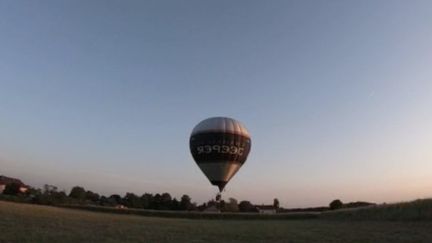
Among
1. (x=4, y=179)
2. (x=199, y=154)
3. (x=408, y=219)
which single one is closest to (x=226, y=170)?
(x=199, y=154)

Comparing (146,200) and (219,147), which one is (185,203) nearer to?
(146,200)

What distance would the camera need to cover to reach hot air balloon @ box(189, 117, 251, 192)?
4712 cm

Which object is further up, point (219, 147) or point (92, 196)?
point (92, 196)

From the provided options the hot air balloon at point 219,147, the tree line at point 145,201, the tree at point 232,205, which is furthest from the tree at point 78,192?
the hot air balloon at point 219,147

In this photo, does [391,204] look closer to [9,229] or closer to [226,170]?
[226,170]

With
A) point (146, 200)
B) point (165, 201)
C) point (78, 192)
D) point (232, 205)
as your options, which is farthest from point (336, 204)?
point (78, 192)

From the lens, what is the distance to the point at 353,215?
43.2 m

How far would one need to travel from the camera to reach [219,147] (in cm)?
4675

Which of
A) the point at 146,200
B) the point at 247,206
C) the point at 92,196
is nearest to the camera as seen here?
the point at 146,200

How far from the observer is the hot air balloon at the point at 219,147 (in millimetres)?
47125

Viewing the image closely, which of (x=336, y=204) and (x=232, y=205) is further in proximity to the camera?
(x=232, y=205)

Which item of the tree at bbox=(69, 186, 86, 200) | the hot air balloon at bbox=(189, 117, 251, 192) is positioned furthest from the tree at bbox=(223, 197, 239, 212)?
the hot air balloon at bbox=(189, 117, 251, 192)

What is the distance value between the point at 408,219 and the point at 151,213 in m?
34.9

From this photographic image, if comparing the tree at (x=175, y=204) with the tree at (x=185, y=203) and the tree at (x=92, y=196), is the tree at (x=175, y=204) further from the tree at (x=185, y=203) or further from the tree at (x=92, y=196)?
the tree at (x=92, y=196)
